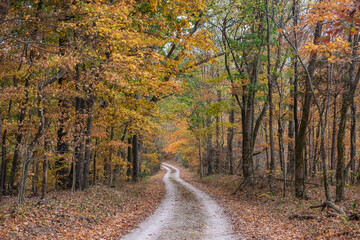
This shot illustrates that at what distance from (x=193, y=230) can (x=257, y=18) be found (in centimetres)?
1251

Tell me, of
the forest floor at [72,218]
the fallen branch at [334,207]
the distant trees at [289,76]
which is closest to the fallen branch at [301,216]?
the fallen branch at [334,207]

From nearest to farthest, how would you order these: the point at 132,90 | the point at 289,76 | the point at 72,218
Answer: the point at 72,218, the point at 132,90, the point at 289,76

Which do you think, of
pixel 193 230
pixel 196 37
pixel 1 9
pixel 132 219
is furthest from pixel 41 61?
pixel 193 230

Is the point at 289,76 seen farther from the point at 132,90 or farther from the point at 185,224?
the point at 185,224

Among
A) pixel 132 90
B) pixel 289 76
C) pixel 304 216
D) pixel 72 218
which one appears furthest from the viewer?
pixel 289 76

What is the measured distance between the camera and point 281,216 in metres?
9.73

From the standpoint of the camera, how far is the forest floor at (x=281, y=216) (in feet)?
23.2

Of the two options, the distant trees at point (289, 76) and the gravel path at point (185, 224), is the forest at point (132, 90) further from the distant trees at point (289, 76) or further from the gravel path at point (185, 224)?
the gravel path at point (185, 224)

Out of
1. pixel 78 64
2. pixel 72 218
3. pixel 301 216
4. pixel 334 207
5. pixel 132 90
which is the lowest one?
pixel 301 216

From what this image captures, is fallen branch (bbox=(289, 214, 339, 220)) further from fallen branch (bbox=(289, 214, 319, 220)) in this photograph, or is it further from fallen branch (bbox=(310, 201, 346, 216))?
fallen branch (bbox=(310, 201, 346, 216))

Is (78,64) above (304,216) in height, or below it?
above

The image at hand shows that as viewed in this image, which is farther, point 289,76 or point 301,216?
point 289,76

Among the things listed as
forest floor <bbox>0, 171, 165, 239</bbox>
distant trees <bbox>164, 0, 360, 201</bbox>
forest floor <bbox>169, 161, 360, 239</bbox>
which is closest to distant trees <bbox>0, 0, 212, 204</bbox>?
forest floor <bbox>0, 171, 165, 239</bbox>

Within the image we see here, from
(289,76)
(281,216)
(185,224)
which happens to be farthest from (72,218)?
(289,76)
